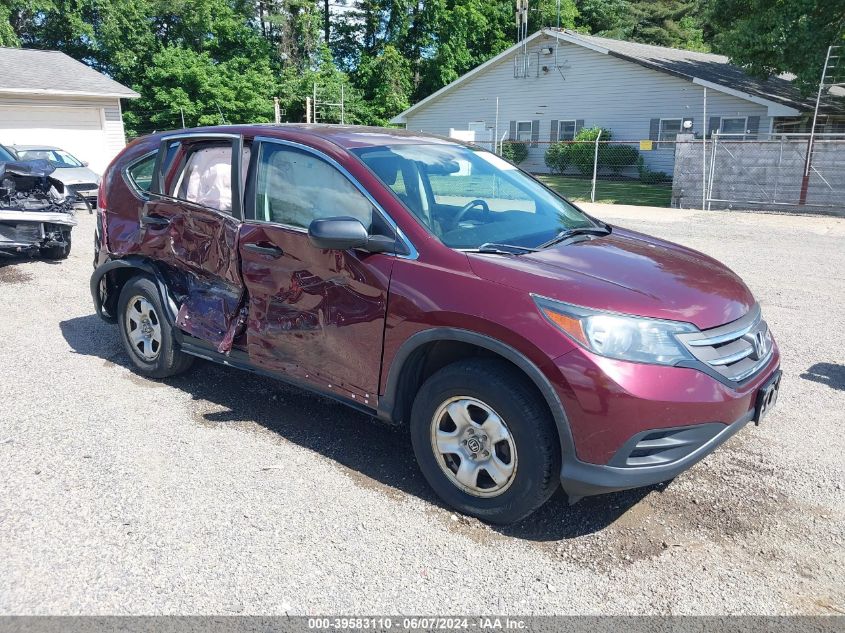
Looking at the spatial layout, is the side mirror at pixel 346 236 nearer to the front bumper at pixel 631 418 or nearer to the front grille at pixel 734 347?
the front bumper at pixel 631 418

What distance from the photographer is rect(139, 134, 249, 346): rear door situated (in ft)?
14.2

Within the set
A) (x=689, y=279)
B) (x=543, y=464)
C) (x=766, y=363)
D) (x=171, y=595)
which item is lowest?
(x=171, y=595)

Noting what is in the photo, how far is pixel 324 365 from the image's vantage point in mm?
3830

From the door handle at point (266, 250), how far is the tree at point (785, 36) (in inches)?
780

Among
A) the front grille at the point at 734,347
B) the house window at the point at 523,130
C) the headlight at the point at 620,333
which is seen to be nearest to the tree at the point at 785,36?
the house window at the point at 523,130

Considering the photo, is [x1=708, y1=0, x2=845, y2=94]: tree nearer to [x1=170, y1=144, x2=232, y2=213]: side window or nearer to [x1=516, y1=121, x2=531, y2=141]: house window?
[x1=516, y1=121, x2=531, y2=141]: house window

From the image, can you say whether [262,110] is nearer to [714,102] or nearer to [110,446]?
[714,102]

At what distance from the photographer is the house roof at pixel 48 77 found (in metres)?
22.3

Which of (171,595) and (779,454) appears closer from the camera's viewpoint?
(171,595)

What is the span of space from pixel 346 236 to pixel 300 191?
778mm

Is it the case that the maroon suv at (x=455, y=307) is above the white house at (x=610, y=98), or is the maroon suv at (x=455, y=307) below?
below

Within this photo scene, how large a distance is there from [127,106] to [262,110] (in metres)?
6.98

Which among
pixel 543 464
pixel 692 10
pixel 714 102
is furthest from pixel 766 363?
pixel 692 10

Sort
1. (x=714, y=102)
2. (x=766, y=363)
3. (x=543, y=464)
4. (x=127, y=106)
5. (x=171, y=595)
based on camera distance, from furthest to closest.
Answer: (x=127, y=106)
(x=714, y=102)
(x=766, y=363)
(x=543, y=464)
(x=171, y=595)
